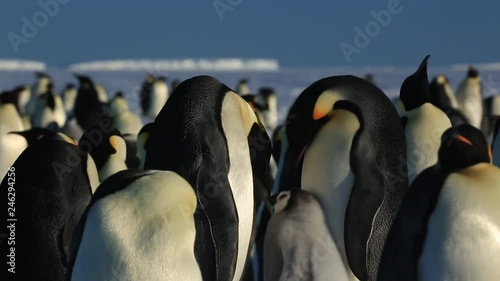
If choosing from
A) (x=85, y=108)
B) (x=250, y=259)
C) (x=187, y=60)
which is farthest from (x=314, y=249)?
(x=187, y=60)

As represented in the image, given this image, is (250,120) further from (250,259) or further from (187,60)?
(187,60)

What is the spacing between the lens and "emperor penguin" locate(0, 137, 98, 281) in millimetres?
4160

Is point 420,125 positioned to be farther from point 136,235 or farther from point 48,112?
point 48,112

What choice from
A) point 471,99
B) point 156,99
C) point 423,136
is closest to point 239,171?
point 423,136

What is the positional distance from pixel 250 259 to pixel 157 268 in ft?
6.78

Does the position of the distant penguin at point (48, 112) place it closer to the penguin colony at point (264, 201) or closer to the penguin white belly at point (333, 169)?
the penguin colony at point (264, 201)

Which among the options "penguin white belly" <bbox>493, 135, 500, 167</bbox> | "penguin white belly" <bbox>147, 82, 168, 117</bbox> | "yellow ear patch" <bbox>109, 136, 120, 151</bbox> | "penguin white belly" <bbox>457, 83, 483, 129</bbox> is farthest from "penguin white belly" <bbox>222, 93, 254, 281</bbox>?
"penguin white belly" <bbox>147, 82, 168, 117</bbox>

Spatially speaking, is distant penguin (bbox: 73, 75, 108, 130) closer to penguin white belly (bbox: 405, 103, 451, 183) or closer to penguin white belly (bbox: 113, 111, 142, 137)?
penguin white belly (bbox: 113, 111, 142, 137)

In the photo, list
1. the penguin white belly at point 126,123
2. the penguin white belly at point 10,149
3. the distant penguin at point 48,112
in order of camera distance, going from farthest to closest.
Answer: the distant penguin at point 48,112 < the penguin white belly at point 126,123 < the penguin white belly at point 10,149

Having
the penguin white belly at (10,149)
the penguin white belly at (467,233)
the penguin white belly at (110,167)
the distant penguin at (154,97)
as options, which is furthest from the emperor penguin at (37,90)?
the penguin white belly at (467,233)

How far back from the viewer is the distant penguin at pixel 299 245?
168 inches

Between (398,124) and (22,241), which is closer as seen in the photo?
(22,241)

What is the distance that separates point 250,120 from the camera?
475 centimetres

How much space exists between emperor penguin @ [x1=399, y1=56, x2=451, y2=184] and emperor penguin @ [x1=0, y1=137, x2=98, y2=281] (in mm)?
1955
